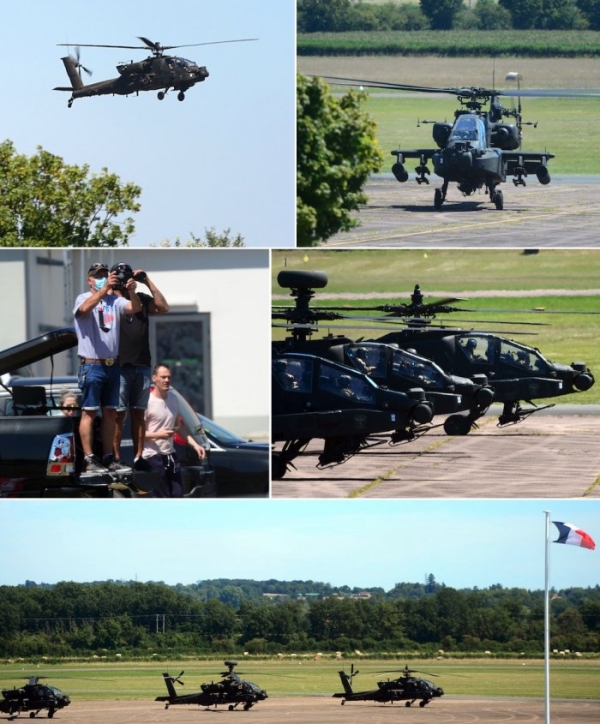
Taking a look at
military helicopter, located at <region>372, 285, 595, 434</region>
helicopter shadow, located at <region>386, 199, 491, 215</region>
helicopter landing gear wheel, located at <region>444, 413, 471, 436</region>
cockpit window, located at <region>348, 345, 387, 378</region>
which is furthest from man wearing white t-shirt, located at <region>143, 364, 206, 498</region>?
helicopter shadow, located at <region>386, 199, 491, 215</region>

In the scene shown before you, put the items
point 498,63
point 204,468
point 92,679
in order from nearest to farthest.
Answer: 1. point 204,468
2. point 498,63
3. point 92,679

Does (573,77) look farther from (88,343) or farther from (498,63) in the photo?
(88,343)

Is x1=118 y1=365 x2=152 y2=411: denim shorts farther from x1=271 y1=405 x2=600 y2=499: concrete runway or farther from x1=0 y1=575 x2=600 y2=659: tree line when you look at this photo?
x1=0 y1=575 x2=600 y2=659: tree line

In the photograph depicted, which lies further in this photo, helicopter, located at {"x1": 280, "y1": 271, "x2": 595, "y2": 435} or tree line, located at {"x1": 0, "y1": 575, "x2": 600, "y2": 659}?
tree line, located at {"x1": 0, "y1": 575, "x2": 600, "y2": 659}

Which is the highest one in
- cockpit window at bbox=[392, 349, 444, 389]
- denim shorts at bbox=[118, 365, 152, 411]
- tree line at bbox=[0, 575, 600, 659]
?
cockpit window at bbox=[392, 349, 444, 389]

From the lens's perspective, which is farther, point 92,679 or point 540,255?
point 92,679

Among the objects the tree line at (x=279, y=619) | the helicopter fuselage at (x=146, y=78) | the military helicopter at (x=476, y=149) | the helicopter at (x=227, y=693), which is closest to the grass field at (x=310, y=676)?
the helicopter at (x=227, y=693)

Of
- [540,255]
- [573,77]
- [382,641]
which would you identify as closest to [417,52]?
[573,77]
